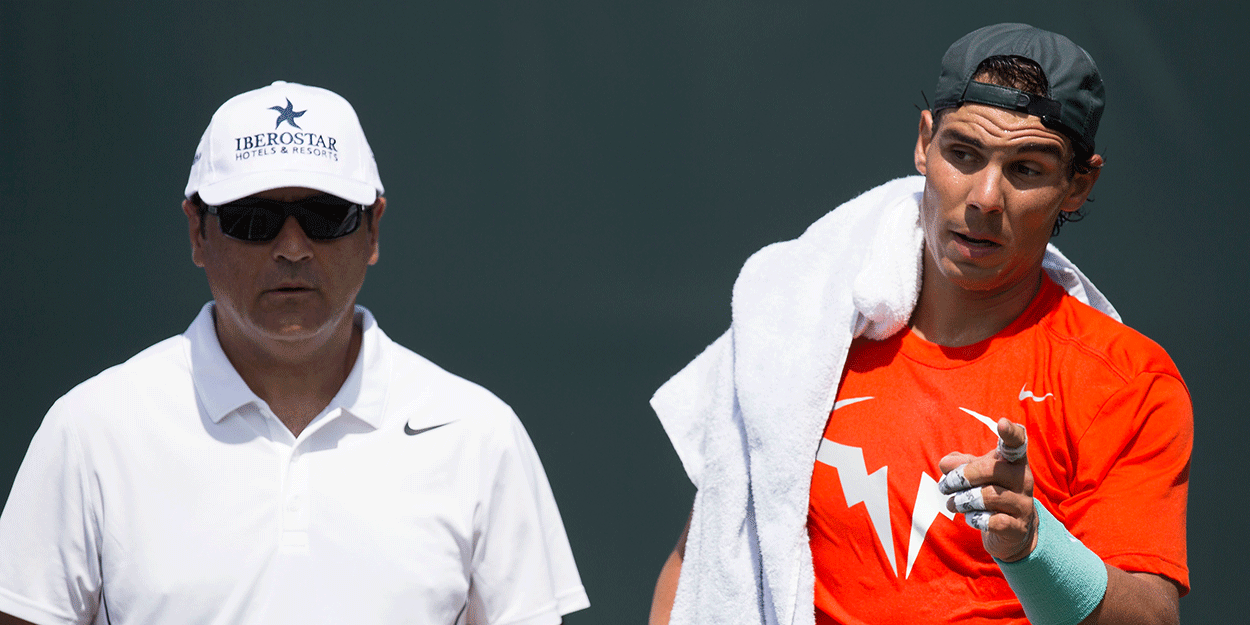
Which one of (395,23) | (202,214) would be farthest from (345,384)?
(395,23)

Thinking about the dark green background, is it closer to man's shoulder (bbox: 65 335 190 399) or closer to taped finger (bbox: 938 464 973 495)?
man's shoulder (bbox: 65 335 190 399)

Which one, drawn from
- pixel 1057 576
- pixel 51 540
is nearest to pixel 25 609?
pixel 51 540

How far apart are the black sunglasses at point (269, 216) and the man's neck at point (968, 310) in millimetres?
853

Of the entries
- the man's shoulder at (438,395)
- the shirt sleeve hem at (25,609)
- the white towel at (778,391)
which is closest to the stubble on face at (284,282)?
the man's shoulder at (438,395)

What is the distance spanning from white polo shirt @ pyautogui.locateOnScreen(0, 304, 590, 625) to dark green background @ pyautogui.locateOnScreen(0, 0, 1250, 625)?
86 centimetres

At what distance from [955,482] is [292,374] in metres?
0.90

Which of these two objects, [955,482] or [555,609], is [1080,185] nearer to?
[955,482]

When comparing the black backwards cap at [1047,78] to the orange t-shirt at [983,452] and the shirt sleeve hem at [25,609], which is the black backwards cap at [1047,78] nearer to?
the orange t-shirt at [983,452]

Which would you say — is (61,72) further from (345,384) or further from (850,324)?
(850,324)

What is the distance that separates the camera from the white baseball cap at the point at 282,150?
5.35ft

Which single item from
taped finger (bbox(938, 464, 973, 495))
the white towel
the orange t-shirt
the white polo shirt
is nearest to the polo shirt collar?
the white polo shirt

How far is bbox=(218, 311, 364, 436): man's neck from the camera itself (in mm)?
1691

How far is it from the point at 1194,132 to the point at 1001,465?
4.76 feet

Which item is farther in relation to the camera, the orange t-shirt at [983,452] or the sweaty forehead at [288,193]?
the sweaty forehead at [288,193]
